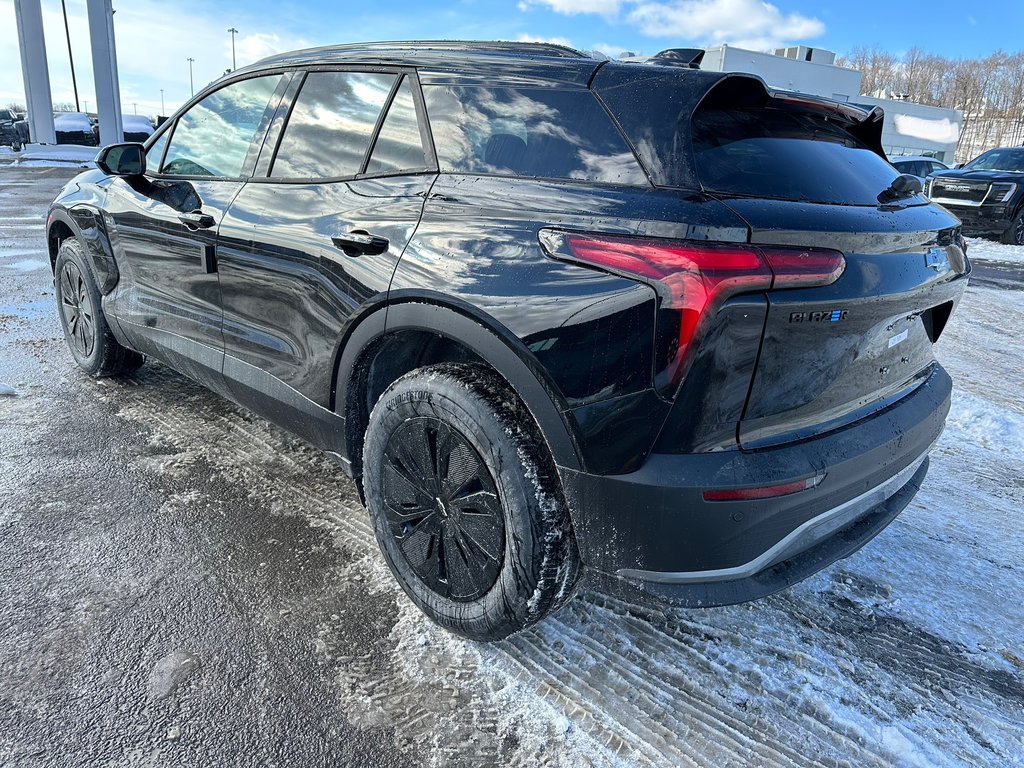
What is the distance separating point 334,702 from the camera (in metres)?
1.93

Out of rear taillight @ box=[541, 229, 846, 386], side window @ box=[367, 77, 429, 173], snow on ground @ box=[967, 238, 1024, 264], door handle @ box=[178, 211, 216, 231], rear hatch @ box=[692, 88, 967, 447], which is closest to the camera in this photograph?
rear taillight @ box=[541, 229, 846, 386]

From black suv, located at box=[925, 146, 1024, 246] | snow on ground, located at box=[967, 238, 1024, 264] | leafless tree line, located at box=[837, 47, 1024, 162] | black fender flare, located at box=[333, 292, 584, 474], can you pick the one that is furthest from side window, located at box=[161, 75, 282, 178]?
leafless tree line, located at box=[837, 47, 1024, 162]

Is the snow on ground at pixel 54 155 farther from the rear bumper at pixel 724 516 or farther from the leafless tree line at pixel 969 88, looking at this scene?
the leafless tree line at pixel 969 88

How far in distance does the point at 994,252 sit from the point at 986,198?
1.06 meters

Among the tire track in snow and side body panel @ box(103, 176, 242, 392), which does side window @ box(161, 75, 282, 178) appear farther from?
the tire track in snow

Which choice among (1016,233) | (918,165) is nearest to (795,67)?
(918,165)

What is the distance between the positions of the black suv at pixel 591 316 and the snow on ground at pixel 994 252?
34.7ft

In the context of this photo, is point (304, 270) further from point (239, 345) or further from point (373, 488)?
point (373, 488)

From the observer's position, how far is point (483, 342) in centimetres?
192

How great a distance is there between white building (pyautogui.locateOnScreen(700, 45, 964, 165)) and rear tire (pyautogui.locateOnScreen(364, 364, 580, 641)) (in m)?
28.9

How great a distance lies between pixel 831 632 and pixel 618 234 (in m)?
1.48

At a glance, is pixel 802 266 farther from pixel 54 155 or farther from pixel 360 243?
pixel 54 155

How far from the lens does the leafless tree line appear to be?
234 ft

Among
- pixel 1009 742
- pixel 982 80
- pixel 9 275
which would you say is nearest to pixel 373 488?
pixel 1009 742
